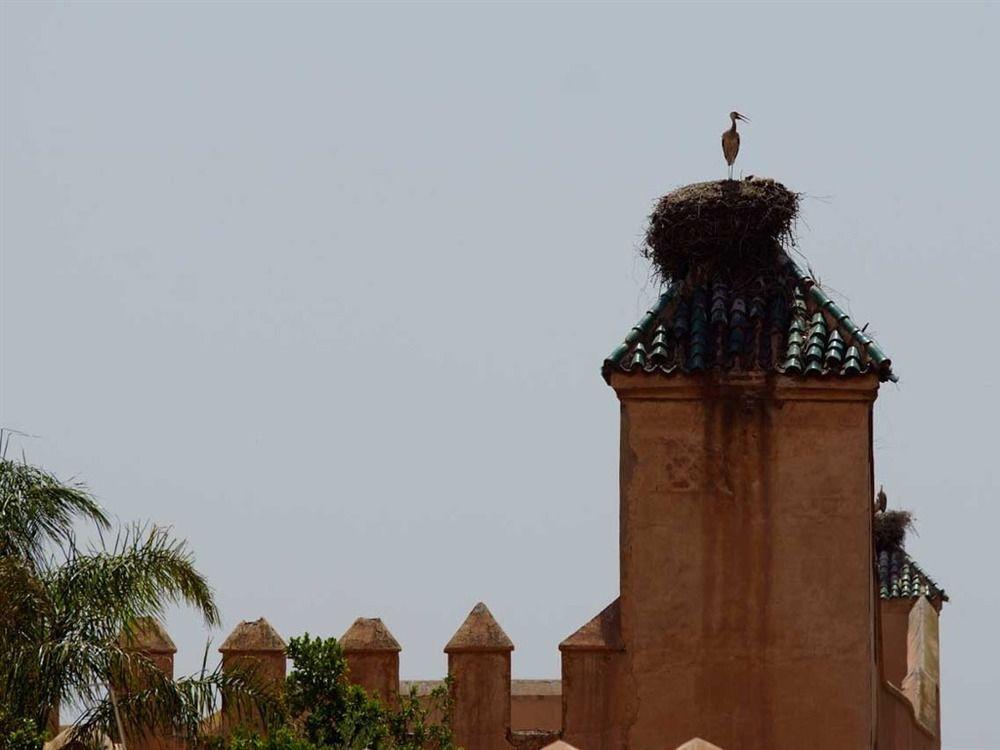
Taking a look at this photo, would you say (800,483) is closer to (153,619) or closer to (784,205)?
(784,205)

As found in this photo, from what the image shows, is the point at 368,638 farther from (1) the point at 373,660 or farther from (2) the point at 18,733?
(2) the point at 18,733

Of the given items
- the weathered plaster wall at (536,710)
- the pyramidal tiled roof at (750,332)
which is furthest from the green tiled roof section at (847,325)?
the weathered plaster wall at (536,710)

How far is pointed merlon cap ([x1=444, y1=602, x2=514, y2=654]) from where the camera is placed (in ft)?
58.8

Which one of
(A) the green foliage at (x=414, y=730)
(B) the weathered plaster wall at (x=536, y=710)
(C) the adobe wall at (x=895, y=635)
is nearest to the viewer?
(A) the green foliage at (x=414, y=730)

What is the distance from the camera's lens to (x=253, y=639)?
18.1 metres


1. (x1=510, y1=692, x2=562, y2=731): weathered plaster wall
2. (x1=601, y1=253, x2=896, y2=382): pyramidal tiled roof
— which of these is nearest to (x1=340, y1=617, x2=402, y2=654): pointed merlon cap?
(x1=601, y1=253, x2=896, y2=382): pyramidal tiled roof

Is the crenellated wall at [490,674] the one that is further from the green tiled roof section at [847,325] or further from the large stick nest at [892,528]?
the large stick nest at [892,528]

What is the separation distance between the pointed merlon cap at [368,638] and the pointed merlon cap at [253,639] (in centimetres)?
50

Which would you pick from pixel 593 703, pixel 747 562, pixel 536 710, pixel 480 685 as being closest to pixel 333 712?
pixel 480 685

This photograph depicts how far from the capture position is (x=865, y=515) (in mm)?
17953

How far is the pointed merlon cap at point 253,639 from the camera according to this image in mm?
18047

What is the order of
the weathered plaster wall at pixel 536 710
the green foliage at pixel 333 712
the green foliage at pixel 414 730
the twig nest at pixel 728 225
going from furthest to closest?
the weathered plaster wall at pixel 536 710, the twig nest at pixel 728 225, the green foliage at pixel 414 730, the green foliage at pixel 333 712

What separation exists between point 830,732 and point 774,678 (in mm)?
553

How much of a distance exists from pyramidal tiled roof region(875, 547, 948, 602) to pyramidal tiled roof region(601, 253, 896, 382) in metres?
10.9
